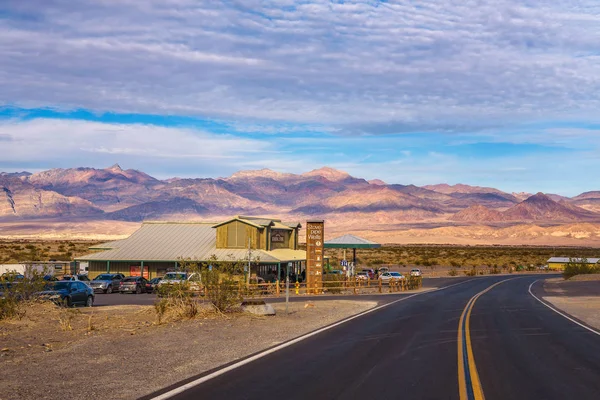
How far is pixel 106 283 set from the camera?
142 feet

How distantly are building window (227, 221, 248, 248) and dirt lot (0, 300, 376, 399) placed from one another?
85.0 ft

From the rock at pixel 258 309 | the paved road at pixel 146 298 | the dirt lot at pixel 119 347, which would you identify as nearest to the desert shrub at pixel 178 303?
the dirt lot at pixel 119 347

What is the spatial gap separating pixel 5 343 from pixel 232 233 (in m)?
35.5

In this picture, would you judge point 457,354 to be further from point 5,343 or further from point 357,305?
point 357,305

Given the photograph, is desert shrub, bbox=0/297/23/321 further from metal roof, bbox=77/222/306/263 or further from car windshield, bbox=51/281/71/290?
metal roof, bbox=77/222/306/263

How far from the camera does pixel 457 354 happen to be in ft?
49.0

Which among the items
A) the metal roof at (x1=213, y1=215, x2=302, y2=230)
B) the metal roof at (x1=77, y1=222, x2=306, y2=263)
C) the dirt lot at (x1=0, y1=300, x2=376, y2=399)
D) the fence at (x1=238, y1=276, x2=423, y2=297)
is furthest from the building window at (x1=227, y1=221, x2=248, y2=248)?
the dirt lot at (x1=0, y1=300, x2=376, y2=399)

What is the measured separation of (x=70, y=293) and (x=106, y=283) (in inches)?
616

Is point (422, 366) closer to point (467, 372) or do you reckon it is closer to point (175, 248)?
point (467, 372)

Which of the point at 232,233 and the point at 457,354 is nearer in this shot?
the point at 457,354

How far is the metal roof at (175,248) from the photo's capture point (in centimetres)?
5038

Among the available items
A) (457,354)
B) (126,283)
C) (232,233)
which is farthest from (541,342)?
(232,233)

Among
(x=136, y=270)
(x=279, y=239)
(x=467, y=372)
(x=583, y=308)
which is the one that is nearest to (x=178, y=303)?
(x=467, y=372)

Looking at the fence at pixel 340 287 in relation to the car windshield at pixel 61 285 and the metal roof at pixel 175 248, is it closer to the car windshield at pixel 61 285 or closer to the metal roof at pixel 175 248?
the metal roof at pixel 175 248
